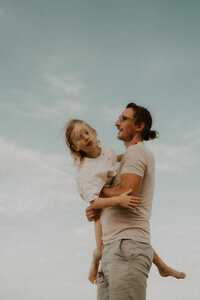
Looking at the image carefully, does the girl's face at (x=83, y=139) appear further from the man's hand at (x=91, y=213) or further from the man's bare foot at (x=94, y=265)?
the man's bare foot at (x=94, y=265)

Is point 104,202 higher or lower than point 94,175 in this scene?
lower

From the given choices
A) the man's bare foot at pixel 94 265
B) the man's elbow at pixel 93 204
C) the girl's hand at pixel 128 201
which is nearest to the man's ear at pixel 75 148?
the man's elbow at pixel 93 204

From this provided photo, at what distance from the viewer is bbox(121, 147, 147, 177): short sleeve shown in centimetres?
360

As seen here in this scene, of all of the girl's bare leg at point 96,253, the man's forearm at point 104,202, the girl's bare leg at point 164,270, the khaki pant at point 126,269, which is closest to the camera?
the khaki pant at point 126,269

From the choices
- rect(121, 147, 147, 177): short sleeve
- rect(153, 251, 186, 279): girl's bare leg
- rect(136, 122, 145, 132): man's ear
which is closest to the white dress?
rect(121, 147, 147, 177): short sleeve

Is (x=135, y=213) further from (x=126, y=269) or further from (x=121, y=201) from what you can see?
(x=126, y=269)

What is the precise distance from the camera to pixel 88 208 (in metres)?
3.95

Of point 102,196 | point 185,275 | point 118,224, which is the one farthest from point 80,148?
point 185,275

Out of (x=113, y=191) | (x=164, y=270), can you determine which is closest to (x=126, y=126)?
(x=113, y=191)

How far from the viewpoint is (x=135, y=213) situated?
12.0 feet

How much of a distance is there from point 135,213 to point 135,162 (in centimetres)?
55

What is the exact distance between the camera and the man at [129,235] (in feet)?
11.2

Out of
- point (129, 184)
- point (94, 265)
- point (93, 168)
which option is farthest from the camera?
point (94, 265)

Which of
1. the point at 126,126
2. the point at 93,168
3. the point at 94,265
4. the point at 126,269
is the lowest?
the point at 126,269
